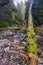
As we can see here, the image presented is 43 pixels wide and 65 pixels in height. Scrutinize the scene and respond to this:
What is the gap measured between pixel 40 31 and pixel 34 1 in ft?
11.6

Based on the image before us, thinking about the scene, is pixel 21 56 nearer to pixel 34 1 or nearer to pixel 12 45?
pixel 12 45

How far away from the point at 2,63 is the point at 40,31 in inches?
168

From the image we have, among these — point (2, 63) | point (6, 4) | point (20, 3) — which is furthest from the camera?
point (20, 3)

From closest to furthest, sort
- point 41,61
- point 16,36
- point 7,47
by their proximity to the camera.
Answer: point 41,61 < point 7,47 < point 16,36

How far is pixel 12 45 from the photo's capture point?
6484 millimetres

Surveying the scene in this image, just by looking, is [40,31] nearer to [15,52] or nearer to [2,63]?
[15,52]

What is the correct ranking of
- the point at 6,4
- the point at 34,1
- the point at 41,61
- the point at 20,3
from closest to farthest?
the point at 41,61, the point at 34,1, the point at 6,4, the point at 20,3

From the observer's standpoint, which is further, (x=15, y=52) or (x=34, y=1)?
(x=34, y=1)

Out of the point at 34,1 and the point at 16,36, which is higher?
the point at 34,1

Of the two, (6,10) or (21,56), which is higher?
(6,10)

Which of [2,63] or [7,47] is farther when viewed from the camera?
[7,47]

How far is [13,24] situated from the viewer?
39.3 ft

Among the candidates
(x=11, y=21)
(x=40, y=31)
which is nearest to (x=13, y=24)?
(x=11, y=21)

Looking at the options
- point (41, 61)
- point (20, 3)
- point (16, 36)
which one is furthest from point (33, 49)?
point (20, 3)
